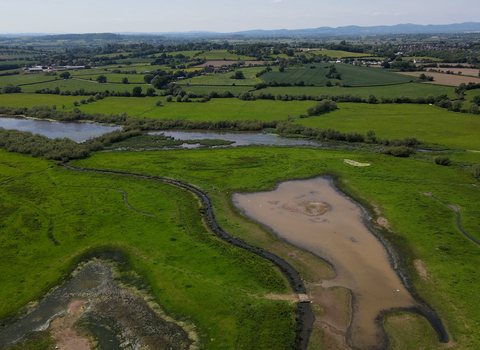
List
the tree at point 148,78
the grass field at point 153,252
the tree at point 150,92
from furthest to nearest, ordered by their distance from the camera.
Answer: the tree at point 148,78
the tree at point 150,92
the grass field at point 153,252

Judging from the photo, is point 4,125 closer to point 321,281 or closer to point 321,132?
point 321,132

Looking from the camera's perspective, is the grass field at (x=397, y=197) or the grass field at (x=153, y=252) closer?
the grass field at (x=153, y=252)

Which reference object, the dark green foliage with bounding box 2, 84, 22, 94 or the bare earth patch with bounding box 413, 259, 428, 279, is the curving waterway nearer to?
the bare earth patch with bounding box 413, 259, 428, 279

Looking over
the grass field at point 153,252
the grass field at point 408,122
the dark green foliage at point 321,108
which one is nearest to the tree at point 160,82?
the dark green foliage at point 321,108

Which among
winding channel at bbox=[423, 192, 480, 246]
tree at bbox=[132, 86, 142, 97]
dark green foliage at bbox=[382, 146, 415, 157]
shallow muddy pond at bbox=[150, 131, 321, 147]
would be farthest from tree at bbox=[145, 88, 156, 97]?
winding channel at bbox=[423, 192, 480, 246]

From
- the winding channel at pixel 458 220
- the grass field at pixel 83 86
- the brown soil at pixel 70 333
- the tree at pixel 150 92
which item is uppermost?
the grass field at pixel 83 86

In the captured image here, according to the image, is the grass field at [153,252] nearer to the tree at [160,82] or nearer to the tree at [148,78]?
the tree at [160,82]

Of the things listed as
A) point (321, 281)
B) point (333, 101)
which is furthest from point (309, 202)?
point (333, 101)

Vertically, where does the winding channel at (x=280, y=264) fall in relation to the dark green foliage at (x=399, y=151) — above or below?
below
